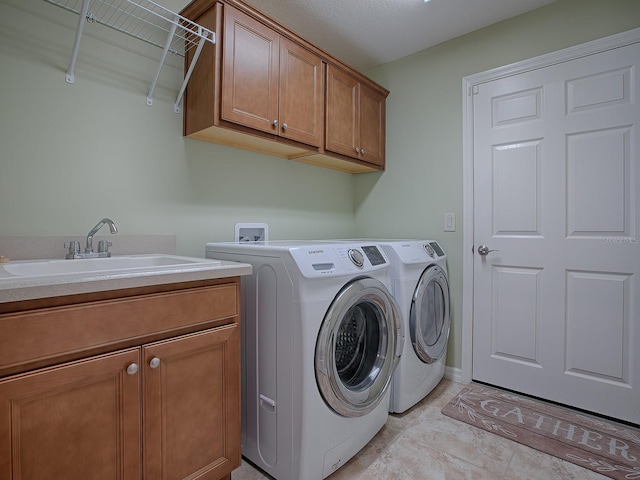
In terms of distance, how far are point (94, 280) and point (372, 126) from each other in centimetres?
217

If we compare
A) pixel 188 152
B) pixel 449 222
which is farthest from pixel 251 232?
pixel 449 222

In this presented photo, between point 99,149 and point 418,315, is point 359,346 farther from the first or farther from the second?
point 99,149

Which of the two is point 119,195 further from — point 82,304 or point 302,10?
point 302,10

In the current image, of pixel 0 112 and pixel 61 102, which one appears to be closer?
pixel 0 112

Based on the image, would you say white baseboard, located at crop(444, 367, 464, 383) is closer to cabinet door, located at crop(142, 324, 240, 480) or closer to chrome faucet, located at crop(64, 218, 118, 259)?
cabinet door, located at crop(142, 324, 240, 480)

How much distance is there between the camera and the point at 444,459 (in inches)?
59.5

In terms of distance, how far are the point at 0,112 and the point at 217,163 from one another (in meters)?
0.92

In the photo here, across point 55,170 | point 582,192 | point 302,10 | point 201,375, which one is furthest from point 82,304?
point 582,192

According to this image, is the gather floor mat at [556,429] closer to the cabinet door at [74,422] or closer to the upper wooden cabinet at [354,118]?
the cabinet door at [74,422]

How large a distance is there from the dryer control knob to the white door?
3.84 ft

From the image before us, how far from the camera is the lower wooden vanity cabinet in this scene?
81 centimetres

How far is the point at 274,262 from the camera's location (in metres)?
1.36

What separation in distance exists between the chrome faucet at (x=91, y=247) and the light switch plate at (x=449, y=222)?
6.67ft

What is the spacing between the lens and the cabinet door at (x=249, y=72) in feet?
5.15
